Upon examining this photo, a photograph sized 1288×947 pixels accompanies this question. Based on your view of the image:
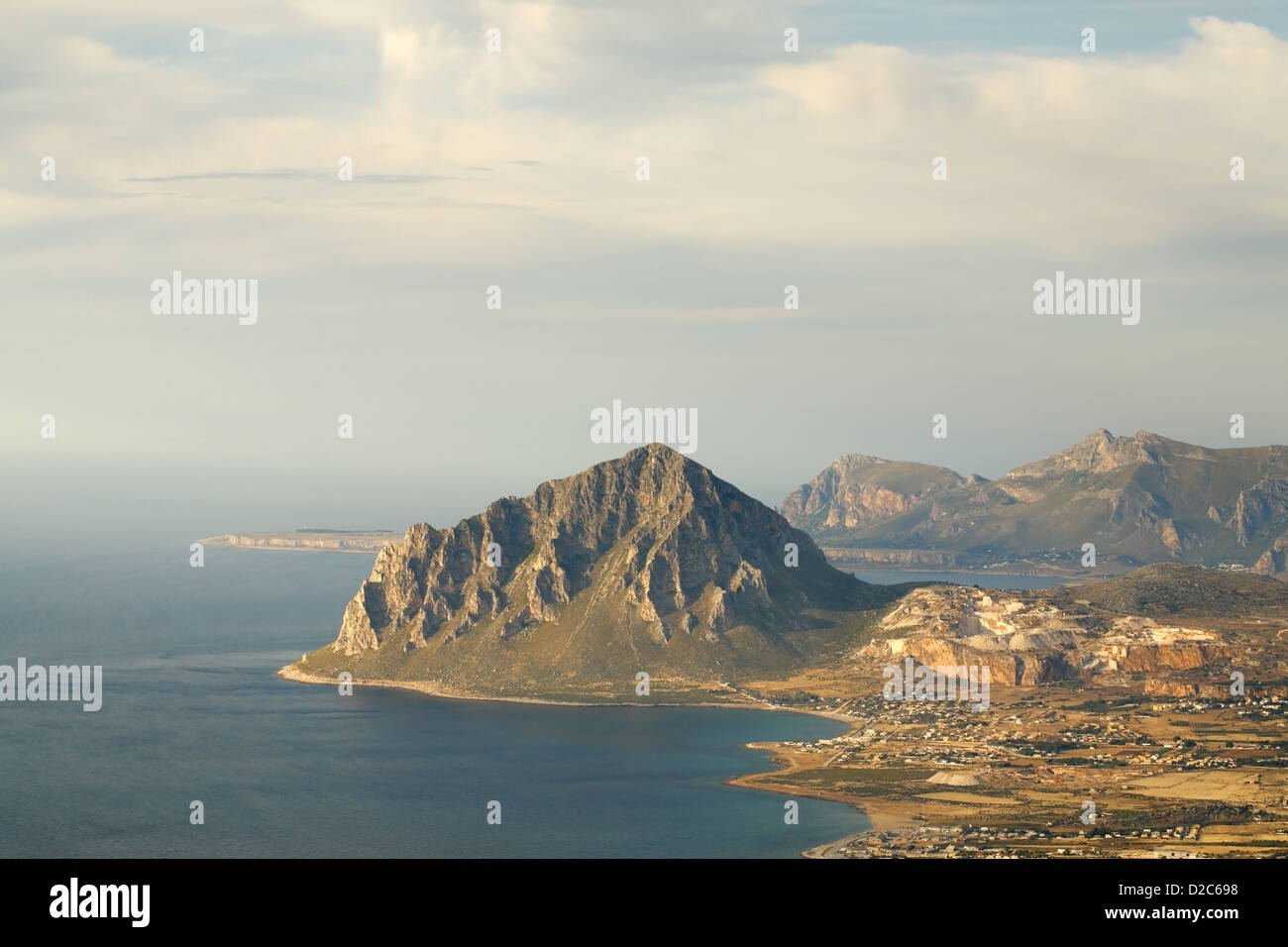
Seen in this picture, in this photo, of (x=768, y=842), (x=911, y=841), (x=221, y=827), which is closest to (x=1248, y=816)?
(x=911, y=841)

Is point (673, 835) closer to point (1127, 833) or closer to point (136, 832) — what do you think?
point (1127, 833)

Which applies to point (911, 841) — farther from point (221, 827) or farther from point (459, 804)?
point (221, 827)
